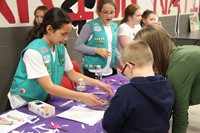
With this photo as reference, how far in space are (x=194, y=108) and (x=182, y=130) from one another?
7.40 ft

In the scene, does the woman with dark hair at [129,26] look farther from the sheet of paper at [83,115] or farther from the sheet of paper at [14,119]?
the sheet of paper at [14,119]

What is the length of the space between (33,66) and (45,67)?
0.08 metres

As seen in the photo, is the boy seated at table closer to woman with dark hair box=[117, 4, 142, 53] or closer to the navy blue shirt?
the navy blue shirt

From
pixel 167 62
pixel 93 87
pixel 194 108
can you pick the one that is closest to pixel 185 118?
pixel 167 62

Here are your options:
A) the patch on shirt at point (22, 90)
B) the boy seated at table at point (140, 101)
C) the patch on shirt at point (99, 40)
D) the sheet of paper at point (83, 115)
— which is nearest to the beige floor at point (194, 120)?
the patch on shirt at point (99, 40)

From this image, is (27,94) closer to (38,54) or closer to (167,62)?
(38,54)

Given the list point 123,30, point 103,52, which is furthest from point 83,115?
point 123,30

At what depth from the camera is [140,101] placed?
1043 millimetres

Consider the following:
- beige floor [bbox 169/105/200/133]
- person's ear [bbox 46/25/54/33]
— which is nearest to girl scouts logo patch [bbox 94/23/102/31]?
person's ear [bbox 46/25/54/33]

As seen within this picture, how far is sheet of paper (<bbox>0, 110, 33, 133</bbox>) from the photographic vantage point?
4.21 ft

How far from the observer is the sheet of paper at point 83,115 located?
1376 millimetres

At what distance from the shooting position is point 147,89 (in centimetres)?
104

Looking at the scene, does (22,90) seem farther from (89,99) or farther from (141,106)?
(141,106)

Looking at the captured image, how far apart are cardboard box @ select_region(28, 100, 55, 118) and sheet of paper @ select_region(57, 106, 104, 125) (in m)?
0.05
